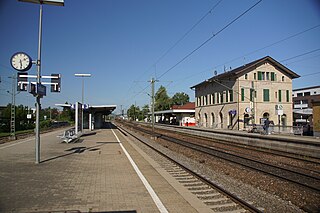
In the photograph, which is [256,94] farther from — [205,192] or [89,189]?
[89,189]

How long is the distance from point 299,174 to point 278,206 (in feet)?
14.1

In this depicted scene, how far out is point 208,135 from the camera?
104 ft

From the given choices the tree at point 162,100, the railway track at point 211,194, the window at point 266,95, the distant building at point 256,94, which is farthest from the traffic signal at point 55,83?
the tree at point 162,100

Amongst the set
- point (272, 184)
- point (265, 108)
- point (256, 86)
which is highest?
point (256, 86)

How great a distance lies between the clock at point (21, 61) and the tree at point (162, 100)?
9802 cm

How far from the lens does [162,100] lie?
109m

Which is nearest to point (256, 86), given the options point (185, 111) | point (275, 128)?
point (275, 128)

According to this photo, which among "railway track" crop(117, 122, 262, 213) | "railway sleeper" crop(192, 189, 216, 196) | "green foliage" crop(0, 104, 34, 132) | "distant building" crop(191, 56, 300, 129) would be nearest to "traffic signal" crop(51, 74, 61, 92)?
"railway track" crop(117, 122, 262, 213)

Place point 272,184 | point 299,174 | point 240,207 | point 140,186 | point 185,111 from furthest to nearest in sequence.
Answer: point 185,111 → point 299,174 → point 272,184 → point 140,186 → point 240,207

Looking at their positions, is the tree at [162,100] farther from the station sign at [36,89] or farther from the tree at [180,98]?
the station sign at [36,89]

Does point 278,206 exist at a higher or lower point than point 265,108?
lower

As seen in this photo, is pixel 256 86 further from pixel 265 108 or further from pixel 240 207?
pixel 240 207

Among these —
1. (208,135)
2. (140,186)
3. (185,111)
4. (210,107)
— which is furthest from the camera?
(185,111)

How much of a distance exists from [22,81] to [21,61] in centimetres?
79
